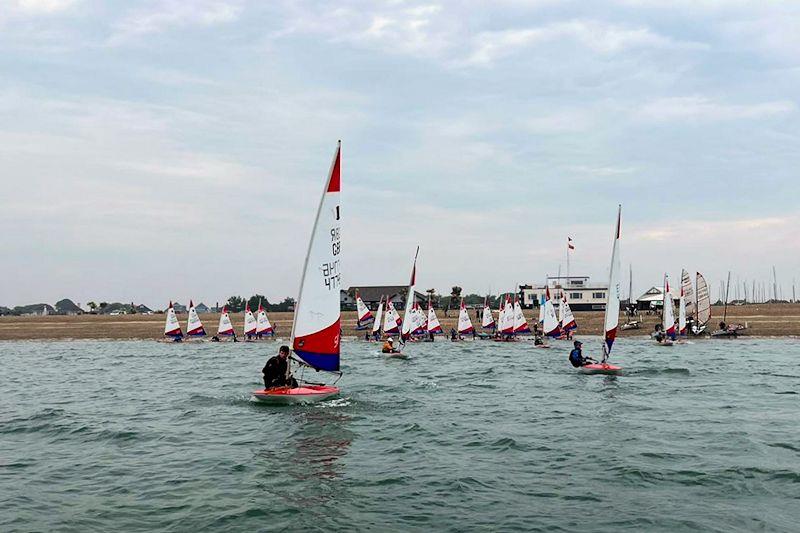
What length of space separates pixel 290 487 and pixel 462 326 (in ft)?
183

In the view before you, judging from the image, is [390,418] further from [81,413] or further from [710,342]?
[710,342]

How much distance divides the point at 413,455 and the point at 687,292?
59.3 m

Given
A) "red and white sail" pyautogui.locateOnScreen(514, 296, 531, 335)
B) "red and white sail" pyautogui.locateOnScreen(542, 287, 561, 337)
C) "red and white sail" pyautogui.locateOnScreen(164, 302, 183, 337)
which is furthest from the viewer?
"red and white sail" pyautogui.locateOnScreen(164, 302, 183, 337)

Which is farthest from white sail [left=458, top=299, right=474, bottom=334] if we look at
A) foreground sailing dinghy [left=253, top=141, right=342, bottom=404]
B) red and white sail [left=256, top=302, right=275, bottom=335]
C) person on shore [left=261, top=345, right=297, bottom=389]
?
person on shore [left=261, top=345, right=297, bottom=389]

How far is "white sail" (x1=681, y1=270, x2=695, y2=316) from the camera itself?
6912 centimetres

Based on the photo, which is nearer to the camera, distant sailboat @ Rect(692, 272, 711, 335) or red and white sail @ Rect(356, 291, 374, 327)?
distant sailboat @ Rect(692, 272, 711, 335)

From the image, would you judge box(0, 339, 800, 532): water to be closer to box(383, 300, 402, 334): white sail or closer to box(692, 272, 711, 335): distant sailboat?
box(383, 300, 402, 334): white sail

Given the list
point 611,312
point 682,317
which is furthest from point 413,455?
point 682,317

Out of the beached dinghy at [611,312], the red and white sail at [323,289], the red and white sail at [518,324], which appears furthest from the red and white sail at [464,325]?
the red and white sail at [323,289]

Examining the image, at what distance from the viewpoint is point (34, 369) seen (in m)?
43.6

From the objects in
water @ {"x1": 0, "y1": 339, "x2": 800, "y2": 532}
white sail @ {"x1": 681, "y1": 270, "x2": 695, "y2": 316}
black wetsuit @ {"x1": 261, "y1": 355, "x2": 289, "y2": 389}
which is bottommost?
water @ {"x1": 0, "y1": 339, "x2": 800, "y2": 532}

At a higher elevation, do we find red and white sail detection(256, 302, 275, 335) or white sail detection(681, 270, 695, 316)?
white sail detection(681, 270, 695, 316)

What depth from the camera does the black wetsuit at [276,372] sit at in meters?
25.0

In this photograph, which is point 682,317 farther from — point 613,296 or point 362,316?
point 613,296
